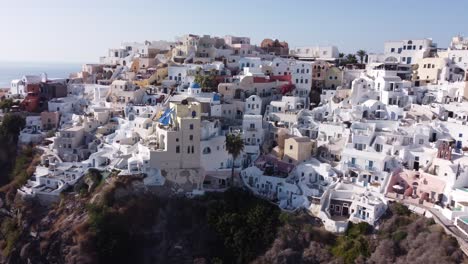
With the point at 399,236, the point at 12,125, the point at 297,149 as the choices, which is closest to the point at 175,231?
the point at 297,149

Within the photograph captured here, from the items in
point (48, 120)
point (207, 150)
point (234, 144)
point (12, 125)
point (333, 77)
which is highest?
point (333, 77)

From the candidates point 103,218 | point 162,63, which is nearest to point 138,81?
point 162,63

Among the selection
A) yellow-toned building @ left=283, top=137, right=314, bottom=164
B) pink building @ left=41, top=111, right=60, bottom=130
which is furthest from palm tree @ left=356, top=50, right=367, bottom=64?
pink building @ left=41, top=111, right=60, bottom=130

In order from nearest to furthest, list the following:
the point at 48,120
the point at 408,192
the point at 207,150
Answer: the point at 408,192 → the point at 207,150 → the point at 48,120

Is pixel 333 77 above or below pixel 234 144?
above

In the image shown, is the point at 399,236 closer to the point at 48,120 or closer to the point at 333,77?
the point at 333,77

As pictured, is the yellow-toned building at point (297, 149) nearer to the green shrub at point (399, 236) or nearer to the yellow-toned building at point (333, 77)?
the green shrub at point (399, 236)

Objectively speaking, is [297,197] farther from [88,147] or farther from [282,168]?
[88,147]
